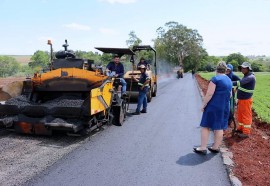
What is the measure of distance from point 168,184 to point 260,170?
1.78m

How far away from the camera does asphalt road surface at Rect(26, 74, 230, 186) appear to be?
4.97m

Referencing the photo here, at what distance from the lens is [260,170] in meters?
5.57

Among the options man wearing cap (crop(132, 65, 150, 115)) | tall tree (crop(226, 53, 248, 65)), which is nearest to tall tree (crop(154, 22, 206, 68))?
tall tree (crop(226, 53, 248, 65))

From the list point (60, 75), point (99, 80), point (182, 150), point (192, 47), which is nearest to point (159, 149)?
point (182, 150)

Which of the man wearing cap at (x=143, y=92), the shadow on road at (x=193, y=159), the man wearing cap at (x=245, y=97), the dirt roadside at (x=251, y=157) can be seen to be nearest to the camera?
the dirt roadside at (x=251, y=157)

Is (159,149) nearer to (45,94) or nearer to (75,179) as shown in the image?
(75,179)

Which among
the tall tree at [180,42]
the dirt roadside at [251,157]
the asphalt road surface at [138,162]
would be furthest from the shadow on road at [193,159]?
the tall tree at [180,42]

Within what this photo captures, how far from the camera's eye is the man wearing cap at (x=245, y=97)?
24.9 ft

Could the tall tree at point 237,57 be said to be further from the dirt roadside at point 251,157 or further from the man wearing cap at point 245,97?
the dirt roadside at point 251,157

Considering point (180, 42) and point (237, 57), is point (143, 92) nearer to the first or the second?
point (180, 42)

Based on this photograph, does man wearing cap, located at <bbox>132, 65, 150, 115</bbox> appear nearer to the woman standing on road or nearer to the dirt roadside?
the dirt roadside

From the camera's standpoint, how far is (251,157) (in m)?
6.36

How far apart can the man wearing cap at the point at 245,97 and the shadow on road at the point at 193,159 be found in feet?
5.93

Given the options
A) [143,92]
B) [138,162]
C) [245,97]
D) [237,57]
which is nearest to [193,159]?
[138,162]
